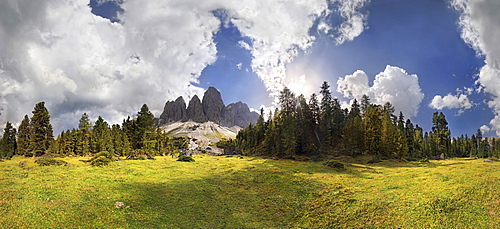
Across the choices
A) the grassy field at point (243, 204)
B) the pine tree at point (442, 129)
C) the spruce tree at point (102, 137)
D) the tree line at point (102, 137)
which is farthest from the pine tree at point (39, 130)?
the pine tree at point (442, 129)

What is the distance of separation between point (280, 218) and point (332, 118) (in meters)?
70.2

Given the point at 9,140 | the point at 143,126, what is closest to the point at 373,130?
the point at 143,126

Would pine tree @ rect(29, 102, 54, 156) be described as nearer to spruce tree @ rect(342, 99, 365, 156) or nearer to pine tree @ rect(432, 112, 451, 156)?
spruce tree @ rect(342, 99, 365, 156)

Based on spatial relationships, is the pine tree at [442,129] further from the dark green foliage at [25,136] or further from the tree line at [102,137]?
the dark green foliage at [25,136]

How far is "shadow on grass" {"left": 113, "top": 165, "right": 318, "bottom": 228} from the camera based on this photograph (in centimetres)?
1606

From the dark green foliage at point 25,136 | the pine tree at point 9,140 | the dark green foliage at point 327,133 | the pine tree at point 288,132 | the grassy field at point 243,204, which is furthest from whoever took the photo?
the pine tree at point 9,140

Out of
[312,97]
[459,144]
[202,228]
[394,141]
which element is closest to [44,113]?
[202,228]

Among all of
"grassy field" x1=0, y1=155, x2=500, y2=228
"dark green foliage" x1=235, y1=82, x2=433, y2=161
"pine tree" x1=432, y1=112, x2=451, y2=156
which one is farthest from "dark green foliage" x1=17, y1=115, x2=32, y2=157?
"pine tree" x1=432, y1=112, x2=451, y2=156

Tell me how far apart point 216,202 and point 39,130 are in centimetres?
7557

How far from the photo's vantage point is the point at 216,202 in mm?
19875

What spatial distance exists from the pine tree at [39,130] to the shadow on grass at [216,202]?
64665 millimetres

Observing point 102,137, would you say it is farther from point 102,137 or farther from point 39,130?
point 39,130

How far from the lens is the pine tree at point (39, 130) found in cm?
6575

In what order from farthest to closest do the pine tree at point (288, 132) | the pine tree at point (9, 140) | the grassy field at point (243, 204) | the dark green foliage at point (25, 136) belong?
1. the pine tree at point (9, 140)
2. the dark green foliage at point (25, 136)
3. the pine tree at point (288, 132)
4. the grassy field at point (243, 204)
